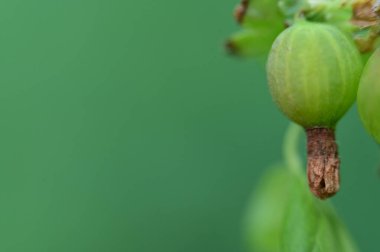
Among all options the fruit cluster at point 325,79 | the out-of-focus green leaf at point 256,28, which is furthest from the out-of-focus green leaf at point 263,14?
the fruit cluster at point 325,79

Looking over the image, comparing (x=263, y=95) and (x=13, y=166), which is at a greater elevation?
(x=263, y=95)

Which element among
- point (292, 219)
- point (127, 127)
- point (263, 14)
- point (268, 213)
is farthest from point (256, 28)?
point (127, 127)

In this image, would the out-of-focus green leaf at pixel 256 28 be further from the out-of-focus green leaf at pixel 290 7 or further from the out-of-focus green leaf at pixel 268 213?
the out-of-focus green leaf at pixel 268 213

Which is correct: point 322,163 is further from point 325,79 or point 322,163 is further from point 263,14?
point 263,14

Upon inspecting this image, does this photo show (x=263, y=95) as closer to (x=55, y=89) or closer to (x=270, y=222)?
(x=55, y=89)

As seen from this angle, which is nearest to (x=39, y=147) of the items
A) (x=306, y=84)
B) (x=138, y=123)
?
(x=138, y=123)
